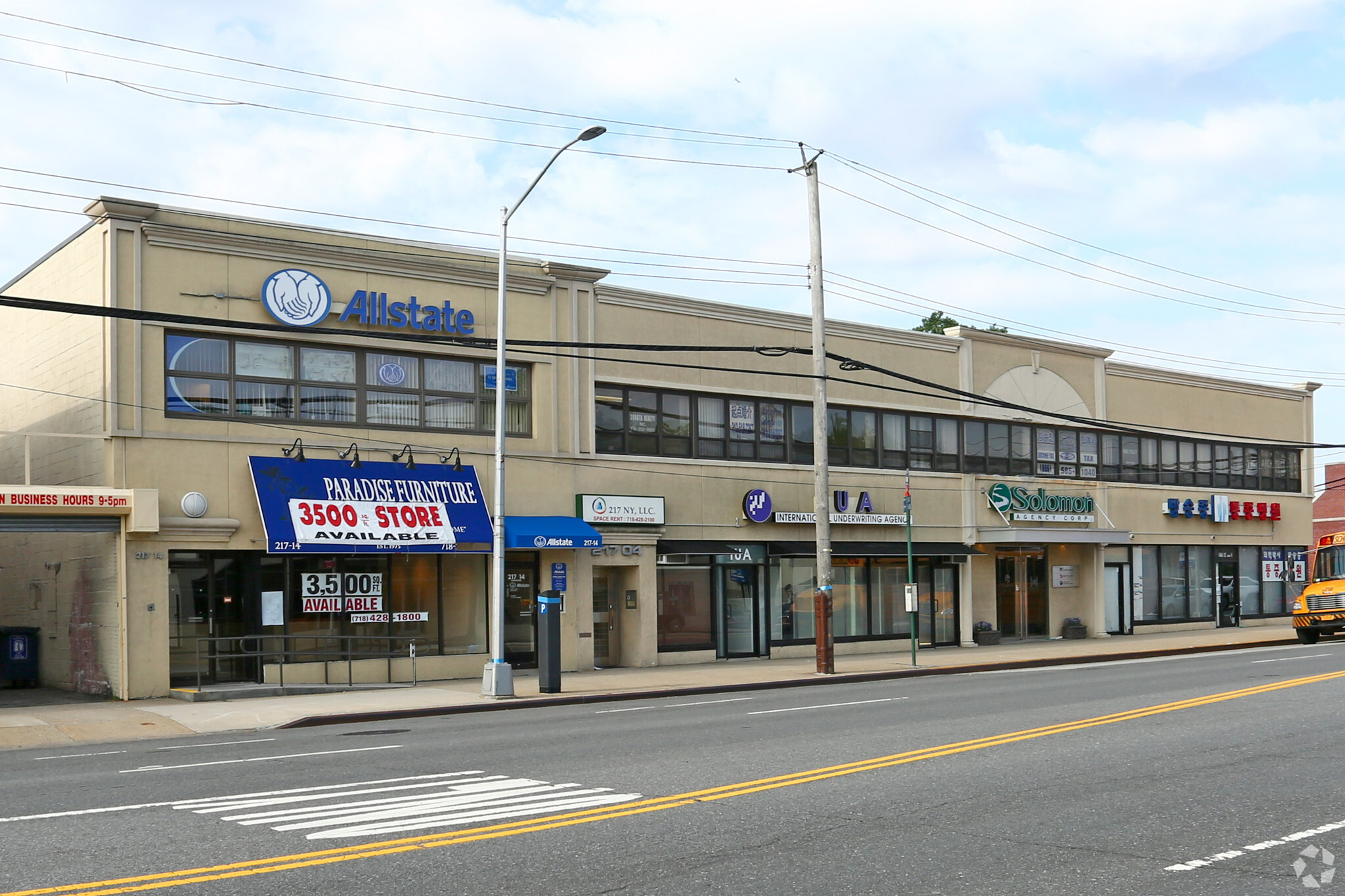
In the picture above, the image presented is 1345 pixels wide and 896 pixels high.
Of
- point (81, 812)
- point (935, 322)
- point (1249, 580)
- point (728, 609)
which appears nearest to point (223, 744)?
point (81, 812)

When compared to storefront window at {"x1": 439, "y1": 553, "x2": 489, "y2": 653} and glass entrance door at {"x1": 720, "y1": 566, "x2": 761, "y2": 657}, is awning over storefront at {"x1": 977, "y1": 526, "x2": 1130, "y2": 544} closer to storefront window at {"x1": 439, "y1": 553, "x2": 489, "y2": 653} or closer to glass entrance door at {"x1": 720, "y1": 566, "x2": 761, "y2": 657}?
glass entrance door at {"x1": 720, "y1": 566, "x2": 761, "y2": 657}

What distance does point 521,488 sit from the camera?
2564 cm

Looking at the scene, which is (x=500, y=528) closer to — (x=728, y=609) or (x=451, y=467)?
(x=451, y=467)

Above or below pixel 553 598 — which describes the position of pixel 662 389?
above

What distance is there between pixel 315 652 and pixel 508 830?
14.9 m

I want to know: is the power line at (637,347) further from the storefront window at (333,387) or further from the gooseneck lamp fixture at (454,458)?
the gooseneck lamp fixture at (454,458)

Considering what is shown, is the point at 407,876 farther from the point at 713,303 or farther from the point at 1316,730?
the point at 713,303

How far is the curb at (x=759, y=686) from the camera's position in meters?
18.4

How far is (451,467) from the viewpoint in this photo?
24.7m

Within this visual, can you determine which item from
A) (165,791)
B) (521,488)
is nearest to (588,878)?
(165,791)

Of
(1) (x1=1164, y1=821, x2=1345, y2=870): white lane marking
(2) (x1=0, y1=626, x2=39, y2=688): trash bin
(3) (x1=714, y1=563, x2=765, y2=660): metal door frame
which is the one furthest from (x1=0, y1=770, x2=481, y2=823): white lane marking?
(3) (x1=714, y1=563, x2=765, y2=660): metal door frame

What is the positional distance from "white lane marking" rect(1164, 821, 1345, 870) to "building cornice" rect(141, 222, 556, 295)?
1935cm

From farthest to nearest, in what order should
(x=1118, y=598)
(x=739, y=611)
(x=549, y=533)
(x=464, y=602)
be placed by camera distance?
1. (x=1118, y=598)
2. (x=739, y=611)
3. (x=464, y=602)
4. (x=549, y=533)

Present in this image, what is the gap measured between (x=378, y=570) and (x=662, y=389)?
789 cm
